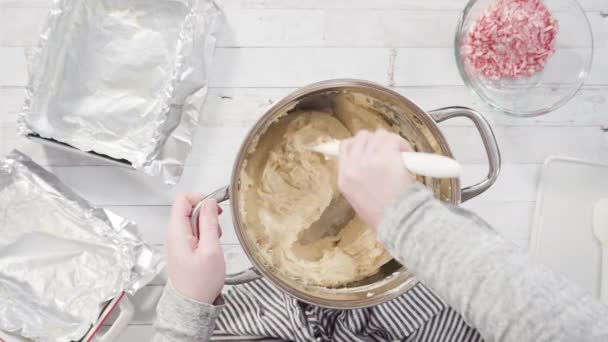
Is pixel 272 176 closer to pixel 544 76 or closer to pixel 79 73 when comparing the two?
pixel 79 73

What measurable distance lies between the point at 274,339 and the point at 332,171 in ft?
0.85

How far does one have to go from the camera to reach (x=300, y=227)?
0.71 m

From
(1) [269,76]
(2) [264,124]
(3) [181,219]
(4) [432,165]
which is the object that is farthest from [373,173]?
(1) [269,76]

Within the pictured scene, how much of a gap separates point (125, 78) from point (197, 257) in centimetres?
39

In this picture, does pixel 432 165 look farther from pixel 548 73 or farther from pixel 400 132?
pixel 548 73

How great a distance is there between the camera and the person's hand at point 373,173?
0.44 meters

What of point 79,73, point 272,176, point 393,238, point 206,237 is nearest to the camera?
point 393,238

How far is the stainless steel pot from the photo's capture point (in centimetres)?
56

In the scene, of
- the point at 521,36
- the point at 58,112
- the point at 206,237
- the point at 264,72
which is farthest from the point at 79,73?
the point at 521,36

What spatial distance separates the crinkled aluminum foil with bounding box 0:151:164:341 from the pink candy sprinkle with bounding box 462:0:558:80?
2.02 feet

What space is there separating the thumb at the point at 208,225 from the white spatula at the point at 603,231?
670 mm

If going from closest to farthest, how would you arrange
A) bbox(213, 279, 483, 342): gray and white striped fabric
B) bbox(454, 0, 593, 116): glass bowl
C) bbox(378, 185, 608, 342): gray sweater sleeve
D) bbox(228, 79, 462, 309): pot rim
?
bbox(378, 185, 608, 342): gray sweater sleeve → bbox(228, 79, 462, 309): pot rim → bbox(213, 279, 483, 342): gray and white striped fabric → bbox(454, 0, 593, 116): glass bowl

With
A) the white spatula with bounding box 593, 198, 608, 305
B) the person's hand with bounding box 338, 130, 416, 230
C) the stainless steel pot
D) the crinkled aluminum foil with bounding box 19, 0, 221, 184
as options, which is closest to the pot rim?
the stainless steel pot

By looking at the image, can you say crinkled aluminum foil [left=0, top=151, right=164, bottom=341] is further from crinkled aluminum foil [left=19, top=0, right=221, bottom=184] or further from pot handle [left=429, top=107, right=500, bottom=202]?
pot handle [left=429, top=107, right=500, bottom=202]
